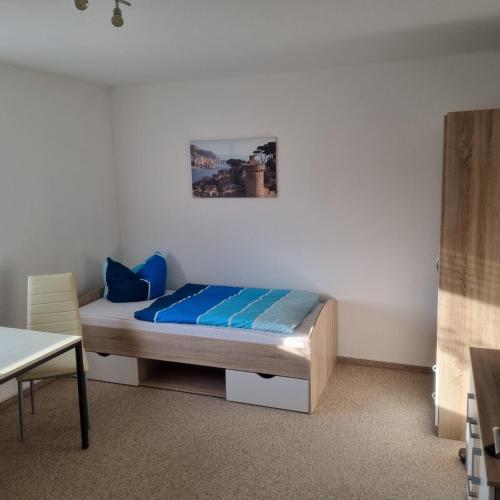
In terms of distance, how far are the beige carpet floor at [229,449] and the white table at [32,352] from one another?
32 cm

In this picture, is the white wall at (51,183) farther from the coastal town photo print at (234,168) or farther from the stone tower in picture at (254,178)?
the stone tower in picture at (254,178)

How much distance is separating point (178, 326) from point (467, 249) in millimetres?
2073

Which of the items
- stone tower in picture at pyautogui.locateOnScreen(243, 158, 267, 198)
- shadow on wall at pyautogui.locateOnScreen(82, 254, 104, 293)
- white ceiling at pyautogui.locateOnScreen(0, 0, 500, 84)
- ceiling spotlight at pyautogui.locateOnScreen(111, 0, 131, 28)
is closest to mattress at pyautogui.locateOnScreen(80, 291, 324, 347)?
shadow on wall at pyautogui.locateOnScreen(82, 254, 104, 293)

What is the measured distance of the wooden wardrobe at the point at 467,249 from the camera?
271 cm

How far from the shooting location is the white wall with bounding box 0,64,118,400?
3576 millimetres

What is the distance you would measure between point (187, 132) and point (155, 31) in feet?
5.34

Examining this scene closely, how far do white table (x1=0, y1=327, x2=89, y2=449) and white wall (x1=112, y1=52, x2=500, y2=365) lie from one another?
1910 mm

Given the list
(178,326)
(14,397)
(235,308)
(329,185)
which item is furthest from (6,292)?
(329,185)

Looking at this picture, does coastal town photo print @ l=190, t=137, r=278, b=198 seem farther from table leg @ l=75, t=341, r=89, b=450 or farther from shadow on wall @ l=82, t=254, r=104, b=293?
table leg @ l=75, t=341, r=89, b=450

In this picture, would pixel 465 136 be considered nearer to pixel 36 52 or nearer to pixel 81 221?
pixel 36 52

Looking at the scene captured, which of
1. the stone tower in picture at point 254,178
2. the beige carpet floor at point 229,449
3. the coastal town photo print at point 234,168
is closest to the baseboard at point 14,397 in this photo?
the beige carpet floor at point 229,449

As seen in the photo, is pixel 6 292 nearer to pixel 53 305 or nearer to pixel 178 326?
pixel 53 305

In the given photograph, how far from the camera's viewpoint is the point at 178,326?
145 inches

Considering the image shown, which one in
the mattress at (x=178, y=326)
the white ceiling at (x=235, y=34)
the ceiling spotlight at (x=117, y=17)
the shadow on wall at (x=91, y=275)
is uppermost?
the white ceiling at (x=235, y=34)
